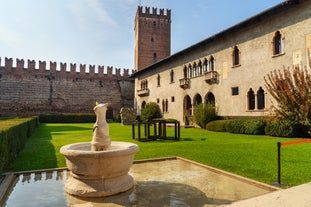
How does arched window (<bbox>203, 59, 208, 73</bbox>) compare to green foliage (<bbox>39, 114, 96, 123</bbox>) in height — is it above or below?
above

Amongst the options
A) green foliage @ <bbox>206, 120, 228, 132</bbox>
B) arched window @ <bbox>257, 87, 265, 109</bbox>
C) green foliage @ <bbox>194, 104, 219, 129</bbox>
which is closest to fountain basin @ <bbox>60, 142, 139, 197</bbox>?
arched window @ <bbox>257, 87, 265, 109</bbox>

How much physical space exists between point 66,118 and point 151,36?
21011 mm

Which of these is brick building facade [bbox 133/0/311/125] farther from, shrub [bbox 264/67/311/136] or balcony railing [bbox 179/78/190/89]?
shrub [bbox 264/67/311/136]

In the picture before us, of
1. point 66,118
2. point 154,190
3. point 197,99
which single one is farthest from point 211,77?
point 66,118

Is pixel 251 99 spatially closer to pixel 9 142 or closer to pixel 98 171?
pixel 98 171

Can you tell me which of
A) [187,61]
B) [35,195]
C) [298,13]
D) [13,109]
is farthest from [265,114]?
[13,109]

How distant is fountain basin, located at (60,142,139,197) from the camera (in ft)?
13.9

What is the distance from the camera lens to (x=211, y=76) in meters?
19.7

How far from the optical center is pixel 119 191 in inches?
174

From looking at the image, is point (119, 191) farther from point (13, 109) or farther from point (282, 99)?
point (13, 109)

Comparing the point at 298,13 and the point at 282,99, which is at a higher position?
the point at 298,13

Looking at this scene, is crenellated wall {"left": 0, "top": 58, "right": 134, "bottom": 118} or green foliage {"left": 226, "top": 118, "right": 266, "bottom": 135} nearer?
green foliage {"left": 226, "top": 118, "right": 266, "bottom": 135}

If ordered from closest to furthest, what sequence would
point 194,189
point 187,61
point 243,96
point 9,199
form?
point 9,199
point 194,189
point 243,96
point 187,61

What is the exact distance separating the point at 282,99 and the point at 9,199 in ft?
41.3
